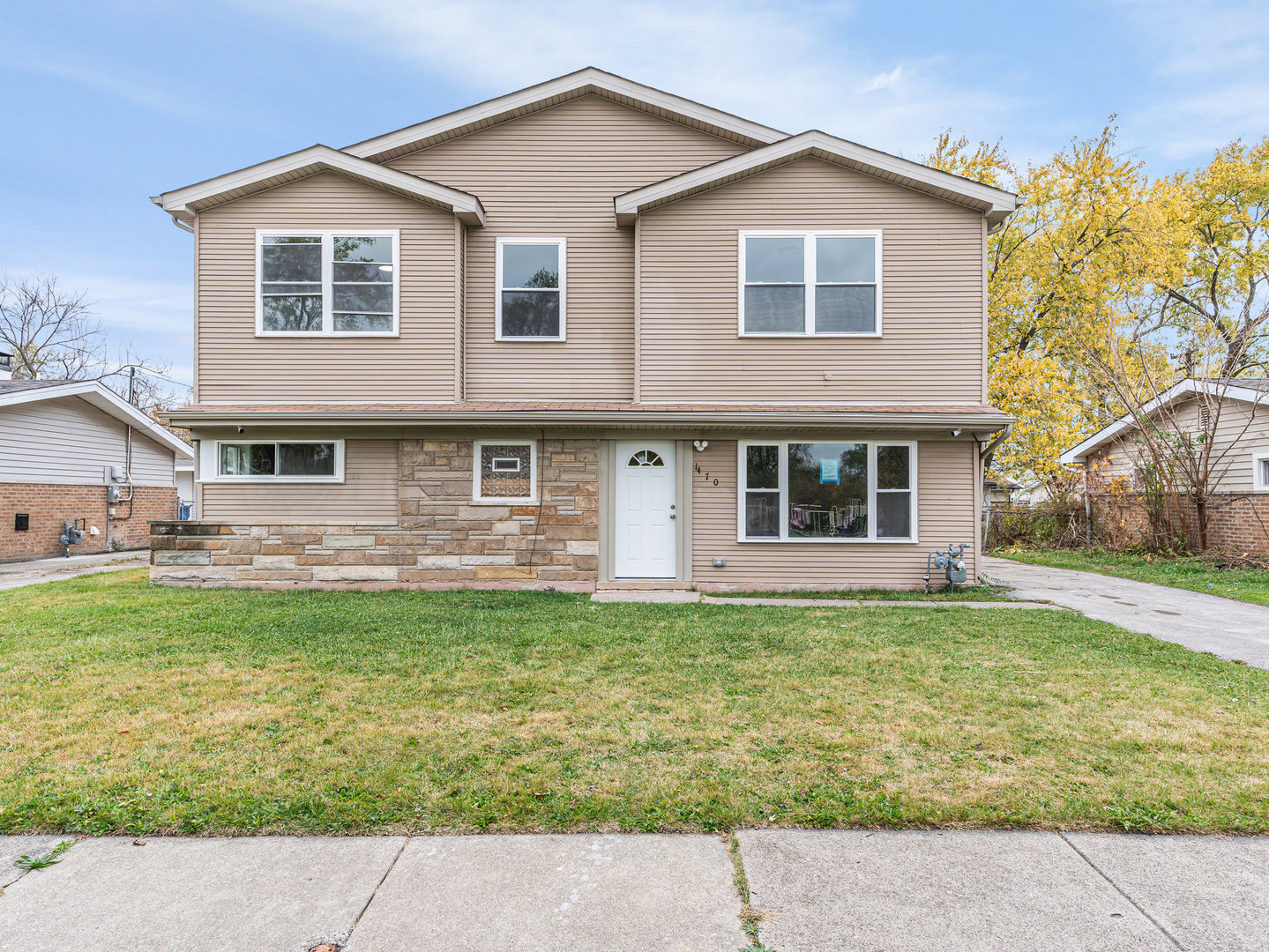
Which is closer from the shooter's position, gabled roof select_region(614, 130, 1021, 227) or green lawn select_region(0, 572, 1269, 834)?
green lawn select_region(0, 572, 1269, 834)

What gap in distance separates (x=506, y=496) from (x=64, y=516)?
1308cm

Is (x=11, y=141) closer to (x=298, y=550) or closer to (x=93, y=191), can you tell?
(x=93, y=191)

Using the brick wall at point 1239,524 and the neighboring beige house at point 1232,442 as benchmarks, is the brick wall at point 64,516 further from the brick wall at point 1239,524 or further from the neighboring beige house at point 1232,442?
the brick wall at point 1239,524

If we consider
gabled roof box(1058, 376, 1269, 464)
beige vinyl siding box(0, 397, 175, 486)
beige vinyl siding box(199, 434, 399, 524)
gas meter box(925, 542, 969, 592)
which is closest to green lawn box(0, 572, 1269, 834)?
gas meter box(925, 542, 969, 592)

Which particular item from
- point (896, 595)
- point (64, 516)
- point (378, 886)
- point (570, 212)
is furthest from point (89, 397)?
point (378, 886)

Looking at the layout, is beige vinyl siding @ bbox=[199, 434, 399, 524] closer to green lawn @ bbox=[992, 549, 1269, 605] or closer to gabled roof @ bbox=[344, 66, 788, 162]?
gabled roof @ bbox=[344, 66, 788, 162]

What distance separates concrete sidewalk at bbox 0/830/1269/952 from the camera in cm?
246

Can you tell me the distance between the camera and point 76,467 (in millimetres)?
17016

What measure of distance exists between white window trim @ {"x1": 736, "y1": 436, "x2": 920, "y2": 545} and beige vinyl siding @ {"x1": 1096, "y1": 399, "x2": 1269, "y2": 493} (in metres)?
8.69

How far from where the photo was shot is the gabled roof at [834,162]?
10.4 m

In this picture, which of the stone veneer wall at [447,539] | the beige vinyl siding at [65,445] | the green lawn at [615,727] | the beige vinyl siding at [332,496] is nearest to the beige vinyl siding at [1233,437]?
the green lawn at [615,727]

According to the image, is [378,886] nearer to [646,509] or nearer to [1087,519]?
[646,509]

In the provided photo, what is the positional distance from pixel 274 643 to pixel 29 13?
2259 centimetres

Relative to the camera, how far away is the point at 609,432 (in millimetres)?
10555
